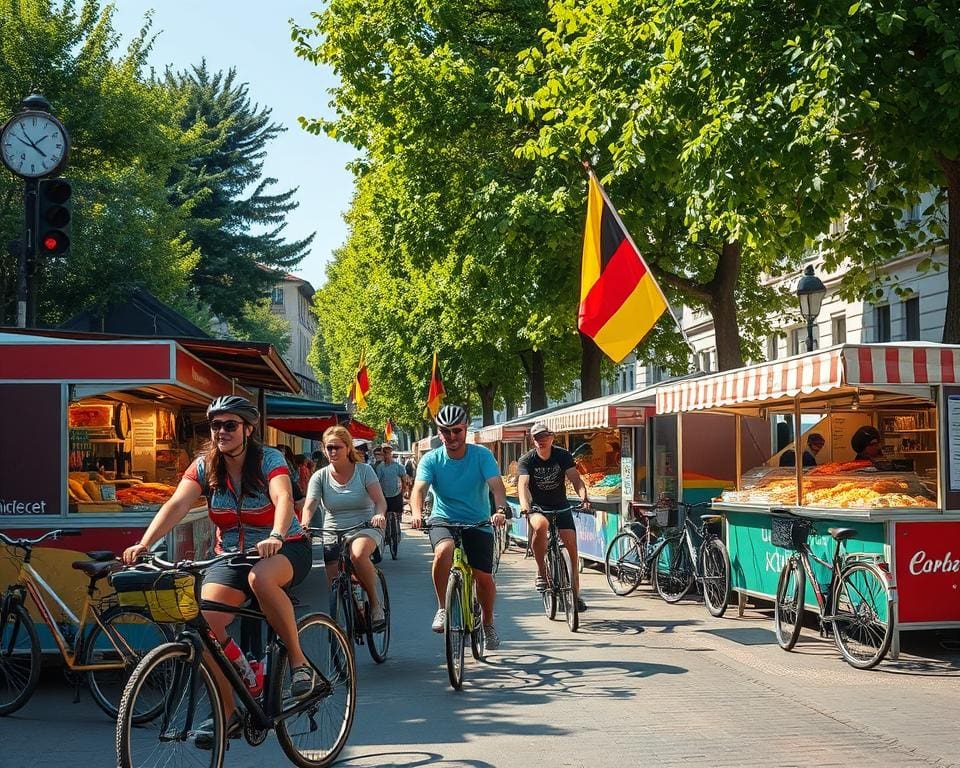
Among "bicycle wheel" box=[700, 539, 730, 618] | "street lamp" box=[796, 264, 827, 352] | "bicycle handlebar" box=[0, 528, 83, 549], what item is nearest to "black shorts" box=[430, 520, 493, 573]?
"bicycle handlebar" box=[0, 528, 83, 549]

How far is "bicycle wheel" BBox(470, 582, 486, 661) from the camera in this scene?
9.28m

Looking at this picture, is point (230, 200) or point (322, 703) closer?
point (322, 703)

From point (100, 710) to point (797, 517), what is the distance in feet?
19.4

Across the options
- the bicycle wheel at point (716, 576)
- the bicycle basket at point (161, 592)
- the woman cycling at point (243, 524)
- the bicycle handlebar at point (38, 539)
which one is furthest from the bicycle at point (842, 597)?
the bicycle basket at point (161, 592)

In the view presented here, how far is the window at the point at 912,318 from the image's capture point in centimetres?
2989

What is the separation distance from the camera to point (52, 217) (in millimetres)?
10664

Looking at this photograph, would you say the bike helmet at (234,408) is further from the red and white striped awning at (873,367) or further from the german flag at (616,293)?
the german flag at (616,293)

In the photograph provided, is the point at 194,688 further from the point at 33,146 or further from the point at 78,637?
the point at 33,146

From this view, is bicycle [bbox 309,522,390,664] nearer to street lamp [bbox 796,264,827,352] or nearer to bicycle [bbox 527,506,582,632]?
bicycle [bbox 527,506,582,632]

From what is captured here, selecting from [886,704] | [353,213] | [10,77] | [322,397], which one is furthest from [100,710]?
[322,397]

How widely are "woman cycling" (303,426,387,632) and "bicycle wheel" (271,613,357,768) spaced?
2927mm

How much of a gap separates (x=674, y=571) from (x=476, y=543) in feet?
19.0

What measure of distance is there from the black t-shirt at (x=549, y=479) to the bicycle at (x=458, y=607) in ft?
9.86

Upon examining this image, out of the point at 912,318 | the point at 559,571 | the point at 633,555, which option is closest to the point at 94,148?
the point at 633,555
